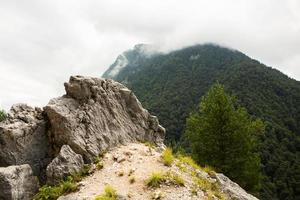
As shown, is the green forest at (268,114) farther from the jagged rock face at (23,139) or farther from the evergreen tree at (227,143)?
the jagged rock face at (23,139)

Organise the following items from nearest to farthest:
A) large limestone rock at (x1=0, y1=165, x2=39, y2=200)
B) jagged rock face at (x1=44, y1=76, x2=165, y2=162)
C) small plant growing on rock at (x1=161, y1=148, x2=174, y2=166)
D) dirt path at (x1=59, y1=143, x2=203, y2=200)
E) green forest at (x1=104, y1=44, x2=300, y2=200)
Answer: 1. large limestone rock at (x1=0, y1=165, x2=39, y2=200)
2. dirt path at (x1=59, y1=143, x2=203, y2=200)
3. small plant growing on rock at (x1=161, y1=148, x2=174, y2=166)
4. jagged rock face at (x1=44, y1=76, x2=165, y2=162)
5. green forest at (x1=104, y1=44, x2=300, y2=200)

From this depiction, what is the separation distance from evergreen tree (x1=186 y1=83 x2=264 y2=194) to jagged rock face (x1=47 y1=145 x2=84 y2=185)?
19.8m

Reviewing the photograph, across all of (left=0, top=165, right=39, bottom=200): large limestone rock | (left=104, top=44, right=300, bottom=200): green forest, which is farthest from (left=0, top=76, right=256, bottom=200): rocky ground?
(left=104, top=44, right=300, bottom=200): green forest

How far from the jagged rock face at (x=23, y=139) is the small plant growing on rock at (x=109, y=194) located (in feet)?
20.0

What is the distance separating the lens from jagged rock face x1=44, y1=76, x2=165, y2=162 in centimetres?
2453

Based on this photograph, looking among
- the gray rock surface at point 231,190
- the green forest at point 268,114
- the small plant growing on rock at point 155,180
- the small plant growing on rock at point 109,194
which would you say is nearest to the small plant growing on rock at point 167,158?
the small plant growing on rock at point 155,180

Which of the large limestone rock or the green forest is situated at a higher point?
the green forest

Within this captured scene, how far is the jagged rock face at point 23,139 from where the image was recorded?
23.2 m

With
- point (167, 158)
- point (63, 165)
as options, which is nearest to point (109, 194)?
point (63, 165)

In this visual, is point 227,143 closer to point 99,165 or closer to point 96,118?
point 96,118

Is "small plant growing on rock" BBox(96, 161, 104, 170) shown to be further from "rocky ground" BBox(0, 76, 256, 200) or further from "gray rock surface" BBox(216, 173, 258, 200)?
"gray rock surface" BBox(216, 173, 258, 200)

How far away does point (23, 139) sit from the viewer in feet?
78.5

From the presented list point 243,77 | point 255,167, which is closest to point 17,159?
point 255,167

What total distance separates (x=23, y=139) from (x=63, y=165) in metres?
3.50
